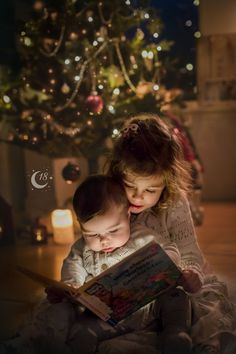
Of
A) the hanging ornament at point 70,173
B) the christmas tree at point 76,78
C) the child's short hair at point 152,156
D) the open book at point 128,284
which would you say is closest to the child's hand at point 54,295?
the open book at point 128,284

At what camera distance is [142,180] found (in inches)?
63.3

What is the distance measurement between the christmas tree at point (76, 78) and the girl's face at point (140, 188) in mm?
1452

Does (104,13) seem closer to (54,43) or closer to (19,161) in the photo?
(54,43)

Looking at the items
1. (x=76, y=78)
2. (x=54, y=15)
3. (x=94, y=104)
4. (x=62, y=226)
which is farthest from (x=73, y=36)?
(x=62, y=226)

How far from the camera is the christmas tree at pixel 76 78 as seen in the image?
3.13 meters

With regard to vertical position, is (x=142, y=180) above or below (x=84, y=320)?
above

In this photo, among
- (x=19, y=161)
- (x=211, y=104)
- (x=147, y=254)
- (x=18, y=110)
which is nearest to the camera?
(x=147, y=254)

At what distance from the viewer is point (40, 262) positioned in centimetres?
255

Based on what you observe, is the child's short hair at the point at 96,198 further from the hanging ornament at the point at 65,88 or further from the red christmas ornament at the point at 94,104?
the hanging ornament at the point at 65,88

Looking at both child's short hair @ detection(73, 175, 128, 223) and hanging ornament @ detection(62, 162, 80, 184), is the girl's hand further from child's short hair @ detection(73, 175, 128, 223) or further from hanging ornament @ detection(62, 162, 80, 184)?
hanging ornament @ detection(62, 162, 80, 184)

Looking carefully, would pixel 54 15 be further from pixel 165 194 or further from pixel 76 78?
pixel 165 194

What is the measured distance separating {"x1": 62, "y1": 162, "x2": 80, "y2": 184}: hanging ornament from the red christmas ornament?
37 cm

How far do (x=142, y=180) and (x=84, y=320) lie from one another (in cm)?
47

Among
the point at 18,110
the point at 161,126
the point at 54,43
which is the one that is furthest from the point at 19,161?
the point at 161,126
